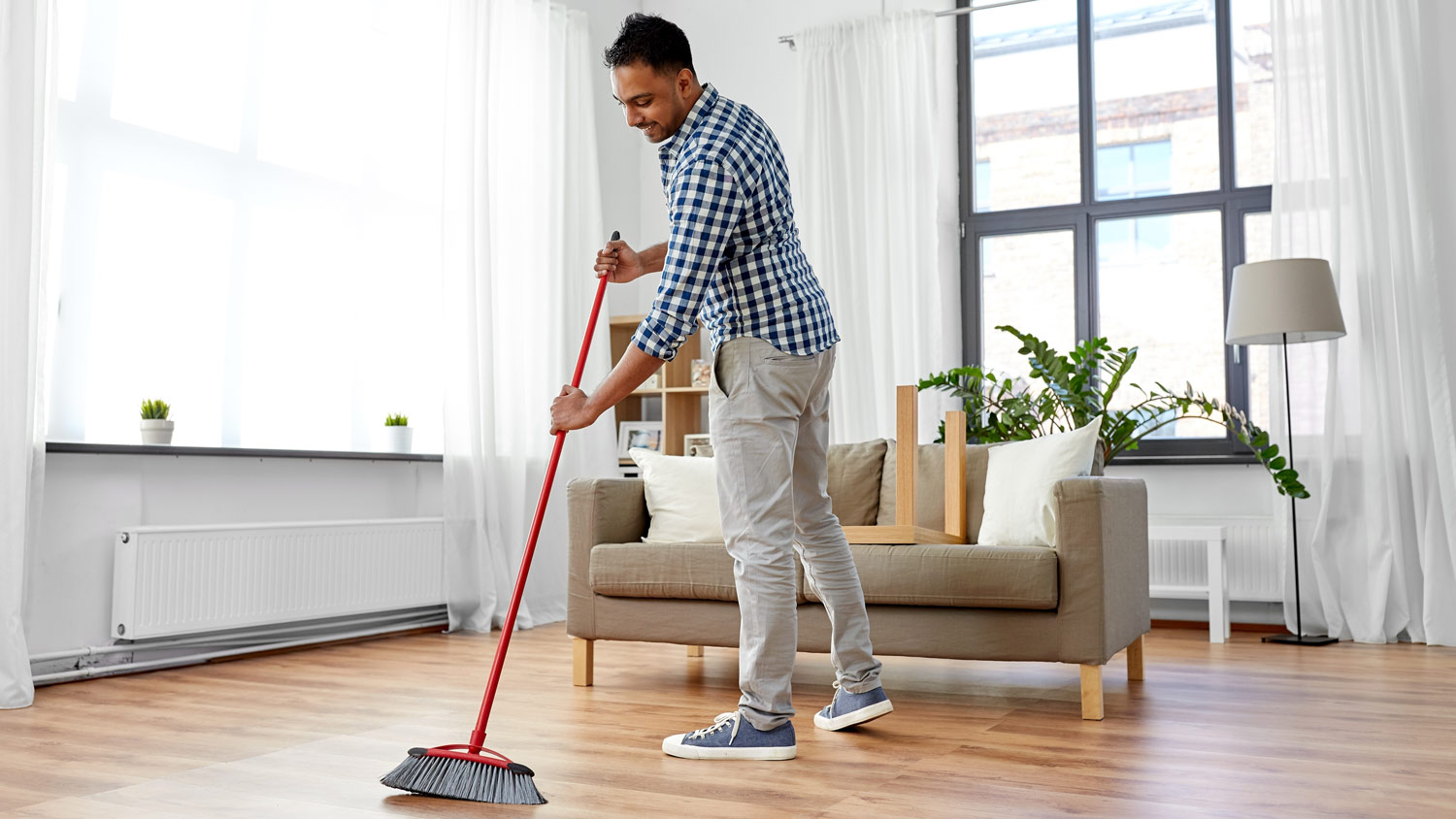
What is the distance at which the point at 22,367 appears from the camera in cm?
297

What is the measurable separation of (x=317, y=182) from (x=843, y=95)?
2333 millimetres

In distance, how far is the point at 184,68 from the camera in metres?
3.82

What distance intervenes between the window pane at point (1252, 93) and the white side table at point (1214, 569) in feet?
5.08

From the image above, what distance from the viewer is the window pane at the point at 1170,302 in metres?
4.94

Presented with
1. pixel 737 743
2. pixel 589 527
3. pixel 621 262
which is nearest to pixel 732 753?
pixel 737 743

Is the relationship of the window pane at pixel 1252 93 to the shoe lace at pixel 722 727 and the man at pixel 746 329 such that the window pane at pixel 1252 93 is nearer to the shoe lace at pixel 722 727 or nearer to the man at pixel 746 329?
the man at pixel 746 329

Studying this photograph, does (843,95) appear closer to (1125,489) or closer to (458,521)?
(458,521)

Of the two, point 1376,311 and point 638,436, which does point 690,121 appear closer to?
point 1376,311

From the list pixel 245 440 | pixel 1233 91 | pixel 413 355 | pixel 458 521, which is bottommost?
pixel 458 521

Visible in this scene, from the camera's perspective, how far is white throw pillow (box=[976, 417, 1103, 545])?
114 inches

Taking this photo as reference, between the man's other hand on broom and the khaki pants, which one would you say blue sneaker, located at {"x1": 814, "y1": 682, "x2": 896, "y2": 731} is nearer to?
the khaki pants

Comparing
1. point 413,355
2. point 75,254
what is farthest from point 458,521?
point 75,254

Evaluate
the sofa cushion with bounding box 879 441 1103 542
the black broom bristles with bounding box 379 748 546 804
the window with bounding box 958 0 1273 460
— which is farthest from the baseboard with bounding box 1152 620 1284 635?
the black broom bristles with bounding box 379 748 546 804

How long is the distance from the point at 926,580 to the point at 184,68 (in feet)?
9.42
